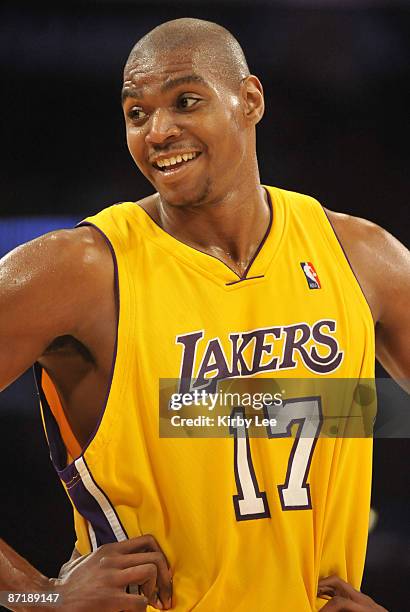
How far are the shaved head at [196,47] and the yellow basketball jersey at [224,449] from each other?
0.96 ft

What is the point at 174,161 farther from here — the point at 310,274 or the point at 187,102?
the point at 310,274

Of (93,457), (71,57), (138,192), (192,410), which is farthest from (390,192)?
(93,457)

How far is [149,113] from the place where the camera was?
5.66 feet

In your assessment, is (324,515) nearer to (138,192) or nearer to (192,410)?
(192,410)

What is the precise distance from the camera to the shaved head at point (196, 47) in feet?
5.67

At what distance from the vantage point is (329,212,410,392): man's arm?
1847mm

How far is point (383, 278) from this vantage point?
1852 mm

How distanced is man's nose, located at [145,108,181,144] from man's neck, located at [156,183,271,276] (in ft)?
0.51

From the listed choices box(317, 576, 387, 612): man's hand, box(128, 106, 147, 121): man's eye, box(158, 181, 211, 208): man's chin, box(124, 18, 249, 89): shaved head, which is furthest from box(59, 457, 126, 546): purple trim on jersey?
box(124, 18, 249, 89): shaved head

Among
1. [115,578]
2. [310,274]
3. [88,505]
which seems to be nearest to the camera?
[115,578]

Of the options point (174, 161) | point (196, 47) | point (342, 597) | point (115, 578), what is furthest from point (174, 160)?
point (342, 597)

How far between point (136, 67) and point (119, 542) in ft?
2.68

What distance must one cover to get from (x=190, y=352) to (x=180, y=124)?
0.40m

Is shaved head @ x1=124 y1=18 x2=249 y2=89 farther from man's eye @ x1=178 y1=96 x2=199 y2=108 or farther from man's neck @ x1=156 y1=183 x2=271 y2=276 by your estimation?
man's neck @ x1=156 y1=183 x2=271 y2=276
